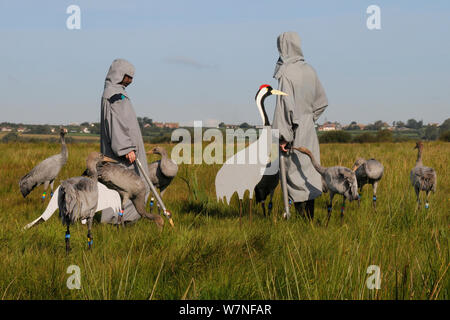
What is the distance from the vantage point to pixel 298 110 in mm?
6836

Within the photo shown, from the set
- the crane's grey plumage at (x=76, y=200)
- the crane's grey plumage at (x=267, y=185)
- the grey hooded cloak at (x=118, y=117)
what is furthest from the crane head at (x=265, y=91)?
A: the crane's grey plumage at (x=76, y=200)

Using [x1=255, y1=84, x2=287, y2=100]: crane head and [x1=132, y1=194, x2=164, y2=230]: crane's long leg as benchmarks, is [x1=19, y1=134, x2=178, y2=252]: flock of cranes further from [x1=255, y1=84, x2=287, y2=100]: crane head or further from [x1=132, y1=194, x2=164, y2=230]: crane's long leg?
[x1=255, y1=84, x2=287, y2=100]: crane head

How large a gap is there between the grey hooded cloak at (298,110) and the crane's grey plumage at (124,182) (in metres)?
2.22

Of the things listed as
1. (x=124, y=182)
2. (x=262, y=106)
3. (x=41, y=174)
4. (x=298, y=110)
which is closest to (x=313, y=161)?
(x=298, y=110)

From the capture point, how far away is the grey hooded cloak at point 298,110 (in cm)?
662

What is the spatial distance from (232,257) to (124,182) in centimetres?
242

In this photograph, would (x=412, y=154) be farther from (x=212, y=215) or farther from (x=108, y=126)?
(x=108, y=126)

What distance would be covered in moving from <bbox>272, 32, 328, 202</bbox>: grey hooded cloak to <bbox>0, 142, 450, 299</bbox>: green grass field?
0.61 m

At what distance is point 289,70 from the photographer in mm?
6699

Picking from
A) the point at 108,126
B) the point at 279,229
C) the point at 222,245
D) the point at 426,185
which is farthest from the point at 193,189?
the point at 426,185

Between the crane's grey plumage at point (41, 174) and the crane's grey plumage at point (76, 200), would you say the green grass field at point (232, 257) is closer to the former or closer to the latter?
the crane's grey plumage at point (76, 200)

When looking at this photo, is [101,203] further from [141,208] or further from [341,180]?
[341,180]

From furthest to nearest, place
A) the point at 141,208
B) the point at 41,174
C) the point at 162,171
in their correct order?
1. the point at 41,174
2. the point at 162,171
3. the point at 141,208
